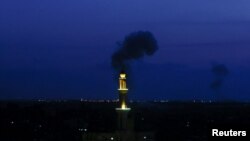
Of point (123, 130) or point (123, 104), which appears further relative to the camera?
point (123, 130)

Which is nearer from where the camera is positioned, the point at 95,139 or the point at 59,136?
the point at 95,139

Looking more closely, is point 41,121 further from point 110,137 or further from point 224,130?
point 224,130

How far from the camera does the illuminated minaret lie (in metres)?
50.3

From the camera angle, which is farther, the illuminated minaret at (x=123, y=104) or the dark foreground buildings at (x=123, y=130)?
the dark foreground buildings at (x=123, y=130)

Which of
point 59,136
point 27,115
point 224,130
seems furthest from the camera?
point 27,115

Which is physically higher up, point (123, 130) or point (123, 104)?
point (123, 104)

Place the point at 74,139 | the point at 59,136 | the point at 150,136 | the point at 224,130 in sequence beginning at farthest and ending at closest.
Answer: the point at 59,136 → the point at 74,139 → the point at 150,136 → the point at 224,130

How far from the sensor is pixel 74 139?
70.1 metres

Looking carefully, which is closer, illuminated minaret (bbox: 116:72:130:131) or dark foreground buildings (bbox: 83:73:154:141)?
illuminated minaret (bbox: 116:72:130:131)

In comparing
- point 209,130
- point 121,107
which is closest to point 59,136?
point 121,107

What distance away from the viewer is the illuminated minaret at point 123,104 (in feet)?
165

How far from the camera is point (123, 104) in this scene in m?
51.2

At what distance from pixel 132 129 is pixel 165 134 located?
62.2 feet

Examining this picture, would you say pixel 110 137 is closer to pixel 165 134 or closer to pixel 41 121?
pixel 165 134
